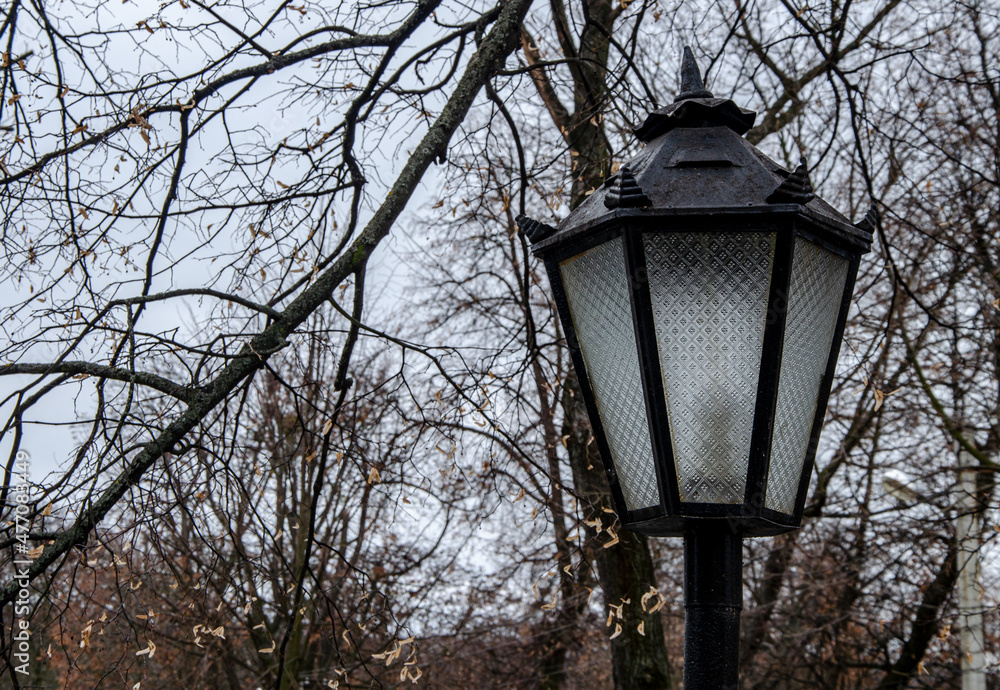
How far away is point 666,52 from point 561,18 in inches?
132

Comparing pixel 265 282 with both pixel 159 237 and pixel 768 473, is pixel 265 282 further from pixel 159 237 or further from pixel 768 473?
pixel 768 473

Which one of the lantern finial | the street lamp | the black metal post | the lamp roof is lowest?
the black metal post

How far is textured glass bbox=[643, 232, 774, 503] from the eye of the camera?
2.03 m

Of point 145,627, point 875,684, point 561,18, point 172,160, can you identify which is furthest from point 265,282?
point 875,684

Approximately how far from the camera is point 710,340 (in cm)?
204

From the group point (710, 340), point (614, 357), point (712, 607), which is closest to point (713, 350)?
point (710, 340)

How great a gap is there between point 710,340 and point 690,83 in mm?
812

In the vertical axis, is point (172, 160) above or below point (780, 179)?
above

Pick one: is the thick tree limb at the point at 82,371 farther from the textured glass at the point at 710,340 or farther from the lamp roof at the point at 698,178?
the textured glass at the point at 710,340

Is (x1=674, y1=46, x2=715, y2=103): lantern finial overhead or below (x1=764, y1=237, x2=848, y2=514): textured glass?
Result: overhead

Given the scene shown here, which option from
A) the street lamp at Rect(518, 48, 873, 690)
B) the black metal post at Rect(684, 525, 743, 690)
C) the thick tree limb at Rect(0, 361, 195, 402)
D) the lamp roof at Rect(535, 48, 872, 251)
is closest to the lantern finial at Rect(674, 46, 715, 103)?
the lamp roof at Rect(535, 48, 872, 251)

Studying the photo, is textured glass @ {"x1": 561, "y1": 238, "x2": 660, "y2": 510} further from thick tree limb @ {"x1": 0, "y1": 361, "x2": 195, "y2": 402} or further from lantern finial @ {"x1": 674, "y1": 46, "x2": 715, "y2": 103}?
thick tree limb @ {"x1": 0, "y1": 361, "x2": 195, "y2": 402}

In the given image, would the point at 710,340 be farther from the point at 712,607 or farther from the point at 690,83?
the point at 690,83

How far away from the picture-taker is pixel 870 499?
10180 mm
